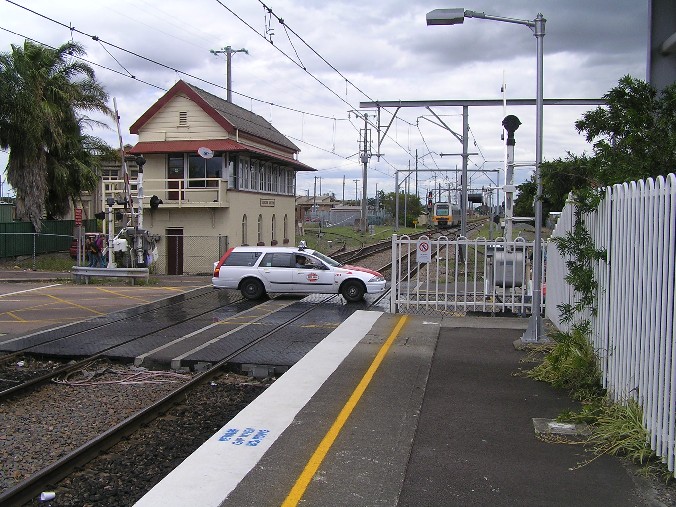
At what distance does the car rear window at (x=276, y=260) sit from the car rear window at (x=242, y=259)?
287 millimetres

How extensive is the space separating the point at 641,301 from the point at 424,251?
32.2ft

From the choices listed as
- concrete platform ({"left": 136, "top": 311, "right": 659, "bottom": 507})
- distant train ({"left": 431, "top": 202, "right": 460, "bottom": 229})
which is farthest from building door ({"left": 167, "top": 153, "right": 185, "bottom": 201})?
distant train ({"left": 431, "top": 202, "right": 460, "bottom": 229})

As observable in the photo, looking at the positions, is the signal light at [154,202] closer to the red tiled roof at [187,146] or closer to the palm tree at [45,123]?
the red tiled roof at [187,146]

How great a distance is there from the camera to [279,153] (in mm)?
39906

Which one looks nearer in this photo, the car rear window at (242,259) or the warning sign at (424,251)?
the warning sign at (424,251)

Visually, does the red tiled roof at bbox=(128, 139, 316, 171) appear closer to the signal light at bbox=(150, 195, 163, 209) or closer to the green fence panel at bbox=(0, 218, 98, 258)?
the signal light at bbox=(150, 195, 163, 209)

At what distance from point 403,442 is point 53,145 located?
3203cm

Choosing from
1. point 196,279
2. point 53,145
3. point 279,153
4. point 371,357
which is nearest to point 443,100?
point 196,279

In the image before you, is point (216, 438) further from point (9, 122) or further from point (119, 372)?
point (9, 122)

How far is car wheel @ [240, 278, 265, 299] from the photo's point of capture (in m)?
20.8

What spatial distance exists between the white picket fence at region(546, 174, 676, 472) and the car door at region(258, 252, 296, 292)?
12.9 m

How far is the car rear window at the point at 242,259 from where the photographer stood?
68.7 ft

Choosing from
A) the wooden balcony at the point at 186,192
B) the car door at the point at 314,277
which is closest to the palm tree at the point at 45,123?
the wooden balcony at the point at 186,192

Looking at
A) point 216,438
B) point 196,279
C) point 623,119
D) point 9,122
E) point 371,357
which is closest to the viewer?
point 216,438
